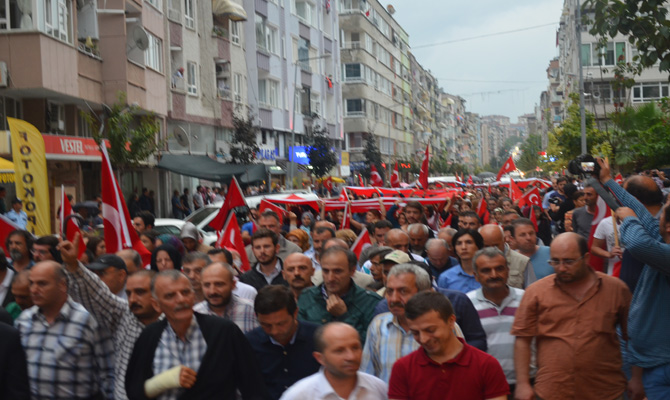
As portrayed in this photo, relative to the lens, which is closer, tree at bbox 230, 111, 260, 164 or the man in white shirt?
the man in white shirt

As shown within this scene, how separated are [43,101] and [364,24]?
48998mm

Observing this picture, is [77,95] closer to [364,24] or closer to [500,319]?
[500,319]

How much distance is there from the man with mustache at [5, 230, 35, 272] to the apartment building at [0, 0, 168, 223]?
13240 mm

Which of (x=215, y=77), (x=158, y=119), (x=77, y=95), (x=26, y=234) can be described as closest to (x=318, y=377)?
(x=26, y=234)

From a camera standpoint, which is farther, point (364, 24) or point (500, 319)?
point (364, 24)

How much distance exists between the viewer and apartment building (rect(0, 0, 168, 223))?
21.2 meters

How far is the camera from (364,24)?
230 ft

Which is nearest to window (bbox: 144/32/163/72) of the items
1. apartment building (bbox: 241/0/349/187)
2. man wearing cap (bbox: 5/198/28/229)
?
apartment building (bbox: 241/0/349/187)

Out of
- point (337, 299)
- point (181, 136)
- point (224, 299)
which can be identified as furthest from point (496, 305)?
point (181, 136)

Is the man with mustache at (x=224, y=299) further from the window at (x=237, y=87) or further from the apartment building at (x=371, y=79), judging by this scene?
the apartment building at (x=371, y=79)

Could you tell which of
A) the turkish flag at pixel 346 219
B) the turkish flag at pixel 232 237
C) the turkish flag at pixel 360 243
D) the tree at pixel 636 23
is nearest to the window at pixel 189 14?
the turkish flag at pixel 346 219

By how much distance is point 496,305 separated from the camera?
20.7 ft

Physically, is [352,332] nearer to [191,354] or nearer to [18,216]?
[191,354]

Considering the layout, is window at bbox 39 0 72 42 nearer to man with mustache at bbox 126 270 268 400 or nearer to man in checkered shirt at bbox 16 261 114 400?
man in checkered shirt at bbox 16 261 114 400
